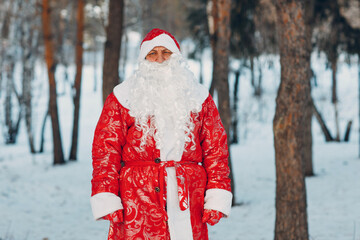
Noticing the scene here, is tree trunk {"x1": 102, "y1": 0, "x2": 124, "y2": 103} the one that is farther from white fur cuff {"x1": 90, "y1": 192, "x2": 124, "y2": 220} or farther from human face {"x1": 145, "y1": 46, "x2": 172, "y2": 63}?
white fur cuff {"x1": 90, "y1": 192, "x2": 124, "y2": 220}

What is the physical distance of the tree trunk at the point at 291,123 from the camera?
4508 millimetres

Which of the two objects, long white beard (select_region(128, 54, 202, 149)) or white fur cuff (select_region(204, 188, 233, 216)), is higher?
long white beard (select_region(128, 54, 202, 149))

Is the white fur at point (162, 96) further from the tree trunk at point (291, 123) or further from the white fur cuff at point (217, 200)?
the tree trunk at point (291, 123)

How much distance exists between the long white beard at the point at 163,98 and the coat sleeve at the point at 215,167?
0.40ft

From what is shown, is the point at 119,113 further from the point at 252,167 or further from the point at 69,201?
the point at 252,167

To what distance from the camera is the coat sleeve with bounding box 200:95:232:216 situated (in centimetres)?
300

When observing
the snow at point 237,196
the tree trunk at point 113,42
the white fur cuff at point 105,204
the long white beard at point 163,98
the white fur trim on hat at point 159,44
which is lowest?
the snow at point 237,196

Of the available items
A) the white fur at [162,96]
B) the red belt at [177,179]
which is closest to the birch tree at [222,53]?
the white fur at [162,96]

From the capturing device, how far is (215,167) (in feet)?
9.88

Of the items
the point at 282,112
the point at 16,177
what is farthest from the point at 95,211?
the point at 16,177

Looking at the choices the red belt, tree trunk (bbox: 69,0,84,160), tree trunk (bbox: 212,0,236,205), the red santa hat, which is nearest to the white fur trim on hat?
the red santa hat

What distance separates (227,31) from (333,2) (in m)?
4.28

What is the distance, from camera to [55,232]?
21.4 ft

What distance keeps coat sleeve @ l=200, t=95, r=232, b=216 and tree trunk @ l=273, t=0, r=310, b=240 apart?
1.66 metres
